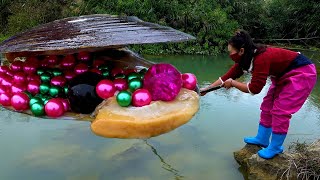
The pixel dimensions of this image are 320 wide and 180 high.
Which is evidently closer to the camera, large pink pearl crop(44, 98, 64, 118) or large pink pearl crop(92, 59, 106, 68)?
large pink pearl crop(44, 98, 64, 118)

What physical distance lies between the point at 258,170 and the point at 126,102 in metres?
1.50

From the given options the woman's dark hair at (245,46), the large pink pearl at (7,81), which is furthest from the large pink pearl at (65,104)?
the woman's dark hair at (245,46)

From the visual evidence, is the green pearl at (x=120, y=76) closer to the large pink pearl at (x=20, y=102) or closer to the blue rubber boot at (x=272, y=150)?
the large pink pearl at (x=20, y=102)

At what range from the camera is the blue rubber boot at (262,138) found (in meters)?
3.24

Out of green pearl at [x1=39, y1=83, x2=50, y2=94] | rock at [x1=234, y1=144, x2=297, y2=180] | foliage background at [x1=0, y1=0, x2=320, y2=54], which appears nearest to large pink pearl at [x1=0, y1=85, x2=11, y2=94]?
green pearl at [x1=39, y1=83, x2=50, y2=94]

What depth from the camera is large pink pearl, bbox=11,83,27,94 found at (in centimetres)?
246

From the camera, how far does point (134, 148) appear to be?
350 centimetres

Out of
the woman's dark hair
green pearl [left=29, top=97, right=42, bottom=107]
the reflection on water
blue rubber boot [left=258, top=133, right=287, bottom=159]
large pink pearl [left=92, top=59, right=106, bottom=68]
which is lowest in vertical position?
the reflection on water

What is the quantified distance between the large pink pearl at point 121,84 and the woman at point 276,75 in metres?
0.60

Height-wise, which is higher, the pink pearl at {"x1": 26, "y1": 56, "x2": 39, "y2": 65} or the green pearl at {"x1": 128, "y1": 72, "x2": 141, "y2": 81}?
the green pearl at {"x1": 128, "y1": 72, "x2": 141, "y2": 81}

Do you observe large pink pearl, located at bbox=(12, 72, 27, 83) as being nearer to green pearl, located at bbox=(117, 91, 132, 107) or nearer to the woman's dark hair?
green pearl, located at bbox=(117, 91, 132, 107)

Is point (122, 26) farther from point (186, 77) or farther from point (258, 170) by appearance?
point (258, 170)

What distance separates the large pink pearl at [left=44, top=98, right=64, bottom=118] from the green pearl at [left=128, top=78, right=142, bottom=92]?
447 mm

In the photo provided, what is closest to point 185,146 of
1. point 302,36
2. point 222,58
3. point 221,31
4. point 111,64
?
point 111,64
